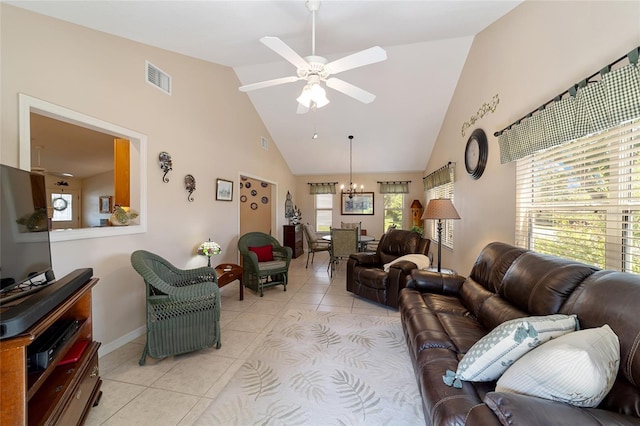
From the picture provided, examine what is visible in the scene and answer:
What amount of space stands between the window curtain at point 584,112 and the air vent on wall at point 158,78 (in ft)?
12.4

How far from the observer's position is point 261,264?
13.1 feet

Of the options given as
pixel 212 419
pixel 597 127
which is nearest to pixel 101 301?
pixel 212 419

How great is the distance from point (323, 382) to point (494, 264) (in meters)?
1.78

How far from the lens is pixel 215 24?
2.46 metres

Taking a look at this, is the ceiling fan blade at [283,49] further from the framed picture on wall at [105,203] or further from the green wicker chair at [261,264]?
the framed picture on wall at [105,203]

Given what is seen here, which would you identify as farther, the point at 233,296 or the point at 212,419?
the point at 233,296

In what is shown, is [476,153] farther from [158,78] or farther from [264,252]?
[158,78]

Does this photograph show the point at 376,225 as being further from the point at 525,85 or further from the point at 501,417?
the point at 501,417

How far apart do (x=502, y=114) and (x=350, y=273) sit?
2788 millimetres

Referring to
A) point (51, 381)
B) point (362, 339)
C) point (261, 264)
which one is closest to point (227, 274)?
point (261, 264)

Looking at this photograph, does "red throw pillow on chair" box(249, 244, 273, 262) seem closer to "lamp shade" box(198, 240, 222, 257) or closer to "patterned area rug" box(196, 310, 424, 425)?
"lamp shade" box(198, 240, 222, 257)

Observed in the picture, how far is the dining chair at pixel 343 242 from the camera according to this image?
502cm

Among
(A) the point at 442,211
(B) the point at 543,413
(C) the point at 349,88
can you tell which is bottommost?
(B) the point at 543,413

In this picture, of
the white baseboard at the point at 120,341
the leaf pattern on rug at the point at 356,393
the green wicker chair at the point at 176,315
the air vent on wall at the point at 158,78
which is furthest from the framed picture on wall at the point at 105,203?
the leaf pattern on rug at the point at 356,393
